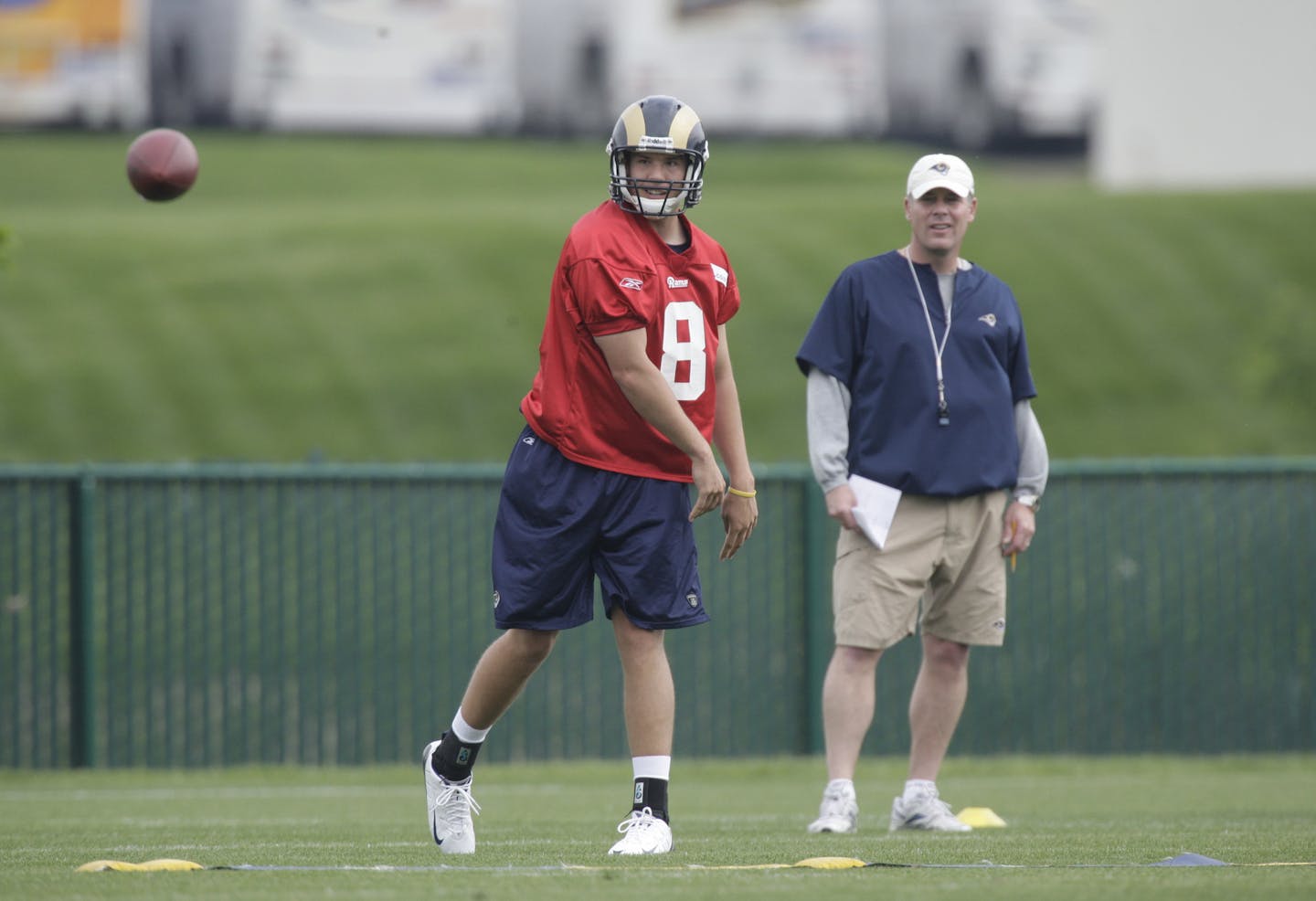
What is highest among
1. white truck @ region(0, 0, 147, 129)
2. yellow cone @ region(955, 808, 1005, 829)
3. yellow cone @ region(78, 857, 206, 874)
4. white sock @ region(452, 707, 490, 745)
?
white truck @ region(0, 0, 147, 129)

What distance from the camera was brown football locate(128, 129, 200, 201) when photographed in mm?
7152

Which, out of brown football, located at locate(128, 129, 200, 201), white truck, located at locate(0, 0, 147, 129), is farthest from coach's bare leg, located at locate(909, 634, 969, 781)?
white truck, located at locate(0, 0, 147, 129)

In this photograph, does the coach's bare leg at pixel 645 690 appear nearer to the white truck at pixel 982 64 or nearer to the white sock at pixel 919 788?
the white sock at pixel 919 788

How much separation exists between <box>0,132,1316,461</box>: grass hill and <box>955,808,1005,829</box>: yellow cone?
45.6 ft

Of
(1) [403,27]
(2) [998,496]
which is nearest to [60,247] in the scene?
(1) [403,27]

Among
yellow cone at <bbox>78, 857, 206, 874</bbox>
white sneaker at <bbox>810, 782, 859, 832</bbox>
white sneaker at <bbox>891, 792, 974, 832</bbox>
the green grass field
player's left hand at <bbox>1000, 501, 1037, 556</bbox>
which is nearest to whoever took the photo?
the green grass field

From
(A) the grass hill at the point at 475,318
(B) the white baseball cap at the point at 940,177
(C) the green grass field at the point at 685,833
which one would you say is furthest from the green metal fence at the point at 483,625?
(A) the grass hill at the point at 475,318

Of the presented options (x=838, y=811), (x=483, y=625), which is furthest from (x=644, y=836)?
(x=483, y=625)

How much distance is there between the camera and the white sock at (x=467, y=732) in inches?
→ 205

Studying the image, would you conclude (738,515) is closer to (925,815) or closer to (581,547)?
(581,547)

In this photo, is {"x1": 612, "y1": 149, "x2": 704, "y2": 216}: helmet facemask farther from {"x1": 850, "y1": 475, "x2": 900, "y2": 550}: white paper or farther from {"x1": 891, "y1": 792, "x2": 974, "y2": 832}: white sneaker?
{"x1": 891, "y1": 792, "x2": 974, "y2": 832}: white sneaker

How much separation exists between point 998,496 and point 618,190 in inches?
78.8

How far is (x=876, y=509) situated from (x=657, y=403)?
153 centimetres

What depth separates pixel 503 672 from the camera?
5.13 m
